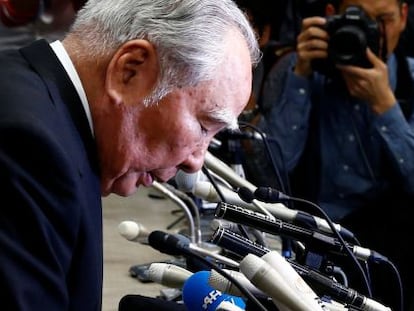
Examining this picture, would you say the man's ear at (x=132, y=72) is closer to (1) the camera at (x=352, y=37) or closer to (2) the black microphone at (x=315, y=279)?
(2) the black microphone at (x=315, y=279)

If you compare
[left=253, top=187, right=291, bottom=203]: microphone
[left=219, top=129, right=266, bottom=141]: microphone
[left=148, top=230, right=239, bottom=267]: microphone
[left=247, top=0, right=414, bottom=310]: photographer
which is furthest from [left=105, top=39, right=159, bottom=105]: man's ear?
[left=247, top=0, right=414, bottom=310]: photographer

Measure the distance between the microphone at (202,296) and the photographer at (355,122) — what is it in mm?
840

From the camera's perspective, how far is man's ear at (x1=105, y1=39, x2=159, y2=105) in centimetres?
79

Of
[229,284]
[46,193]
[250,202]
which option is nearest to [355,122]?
[250,202]

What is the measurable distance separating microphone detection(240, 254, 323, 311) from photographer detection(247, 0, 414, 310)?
0.98m

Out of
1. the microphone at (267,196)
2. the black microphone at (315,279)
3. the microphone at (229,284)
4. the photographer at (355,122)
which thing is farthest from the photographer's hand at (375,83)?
the microphone at (229,284)

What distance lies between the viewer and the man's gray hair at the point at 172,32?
0.78 metres

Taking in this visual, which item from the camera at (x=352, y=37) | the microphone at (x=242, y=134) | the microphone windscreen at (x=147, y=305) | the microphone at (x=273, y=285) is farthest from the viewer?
the camera at (x=352, y=37)

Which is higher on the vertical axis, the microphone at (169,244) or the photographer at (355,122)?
the microphone at (169,244)

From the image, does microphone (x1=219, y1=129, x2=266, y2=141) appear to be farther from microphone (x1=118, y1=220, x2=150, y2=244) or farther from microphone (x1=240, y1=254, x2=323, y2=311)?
microphone (x1=240, y1=254, x2=323, y2=311)

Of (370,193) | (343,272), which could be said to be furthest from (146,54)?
(370,193)

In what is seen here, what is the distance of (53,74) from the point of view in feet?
2.67

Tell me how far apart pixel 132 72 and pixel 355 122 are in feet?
3.46

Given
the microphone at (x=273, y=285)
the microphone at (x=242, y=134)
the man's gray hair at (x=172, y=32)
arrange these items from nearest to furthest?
the microphone at (x=273, y=285) → the man's gray hair at (x=172, y=32) → the microphone at (x=242, y=134)
